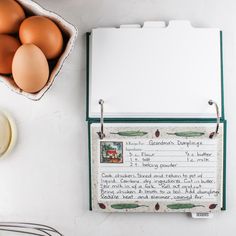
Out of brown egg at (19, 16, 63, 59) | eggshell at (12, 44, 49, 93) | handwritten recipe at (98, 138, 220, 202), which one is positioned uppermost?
brown egg at (19, 16, 63, 59)

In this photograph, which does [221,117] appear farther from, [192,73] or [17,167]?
[17,167]

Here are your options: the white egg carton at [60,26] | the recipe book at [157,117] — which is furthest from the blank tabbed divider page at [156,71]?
the white egg carton at [60,26]

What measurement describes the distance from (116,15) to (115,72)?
14 cm

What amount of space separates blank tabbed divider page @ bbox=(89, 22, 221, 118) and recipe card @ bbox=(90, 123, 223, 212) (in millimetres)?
42

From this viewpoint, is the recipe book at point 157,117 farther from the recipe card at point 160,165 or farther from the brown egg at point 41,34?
the brown egg at point 41,34

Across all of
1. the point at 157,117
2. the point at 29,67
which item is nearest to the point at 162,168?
the point at 157,117

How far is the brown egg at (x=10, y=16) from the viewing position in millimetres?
779

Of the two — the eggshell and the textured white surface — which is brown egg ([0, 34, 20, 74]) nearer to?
the eggshell

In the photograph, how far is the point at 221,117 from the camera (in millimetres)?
931

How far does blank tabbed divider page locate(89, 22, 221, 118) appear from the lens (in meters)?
0.92

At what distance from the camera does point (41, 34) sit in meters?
0.78

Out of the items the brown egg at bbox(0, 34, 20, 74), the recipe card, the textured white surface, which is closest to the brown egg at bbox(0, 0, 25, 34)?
the brown egg at bbox(0, 34, 20, 74)

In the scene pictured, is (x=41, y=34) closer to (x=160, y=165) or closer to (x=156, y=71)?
(x=156, y=71)

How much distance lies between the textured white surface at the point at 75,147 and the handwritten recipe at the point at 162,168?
1.9 inches
